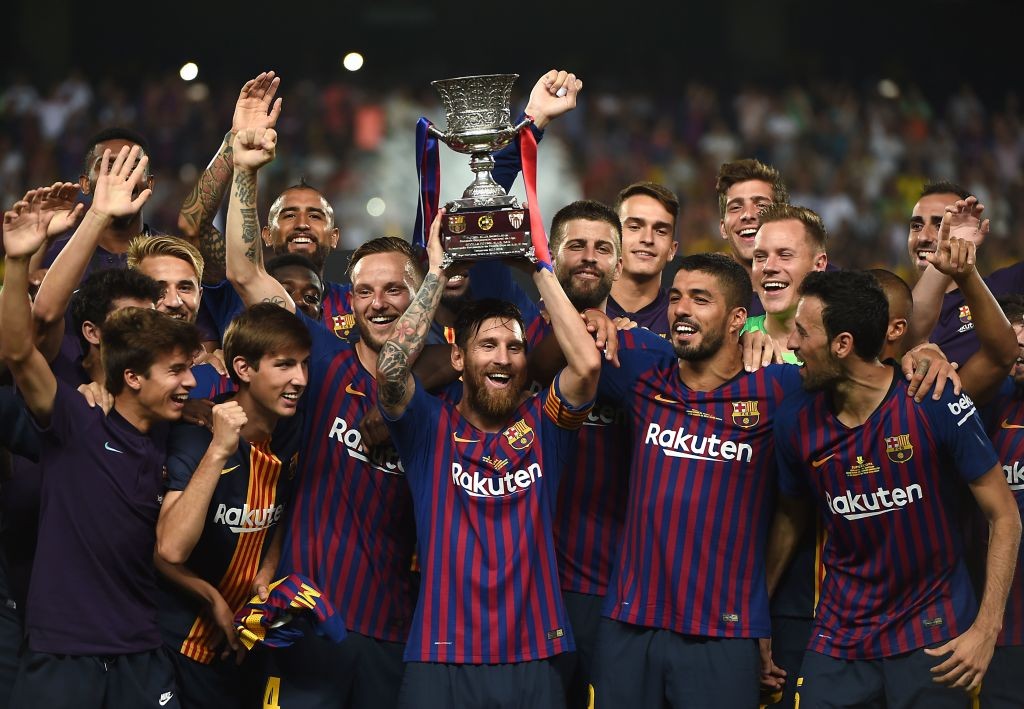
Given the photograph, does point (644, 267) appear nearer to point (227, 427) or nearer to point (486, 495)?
point (486, 495)

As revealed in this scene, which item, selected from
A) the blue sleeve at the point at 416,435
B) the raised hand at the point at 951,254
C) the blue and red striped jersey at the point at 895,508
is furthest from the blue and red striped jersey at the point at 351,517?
the raised hand at the point at 951,254

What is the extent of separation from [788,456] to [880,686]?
2.58 ft

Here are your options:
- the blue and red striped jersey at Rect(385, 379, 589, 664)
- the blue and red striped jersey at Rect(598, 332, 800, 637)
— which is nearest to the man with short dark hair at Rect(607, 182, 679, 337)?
the blue and red striped jersey at Rect(598, 332, 800, 637)

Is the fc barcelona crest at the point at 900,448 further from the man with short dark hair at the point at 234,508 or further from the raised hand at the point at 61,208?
the raised hand at the point at 61,208

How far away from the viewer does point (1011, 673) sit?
466 cm

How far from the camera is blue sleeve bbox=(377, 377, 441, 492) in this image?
4344mm

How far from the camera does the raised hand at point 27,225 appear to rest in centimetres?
416

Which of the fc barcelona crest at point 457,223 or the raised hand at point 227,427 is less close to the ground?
the fc barcelona crest at point 457,223

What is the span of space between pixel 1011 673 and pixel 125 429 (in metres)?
3.13

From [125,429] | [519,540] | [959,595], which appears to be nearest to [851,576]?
[959,595]

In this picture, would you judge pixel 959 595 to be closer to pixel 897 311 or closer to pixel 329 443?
pixel 897 311

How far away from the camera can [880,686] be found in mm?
4250

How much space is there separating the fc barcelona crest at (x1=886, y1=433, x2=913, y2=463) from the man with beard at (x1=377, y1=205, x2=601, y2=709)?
98 centimetres

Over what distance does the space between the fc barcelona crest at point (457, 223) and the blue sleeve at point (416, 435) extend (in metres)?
0.54
